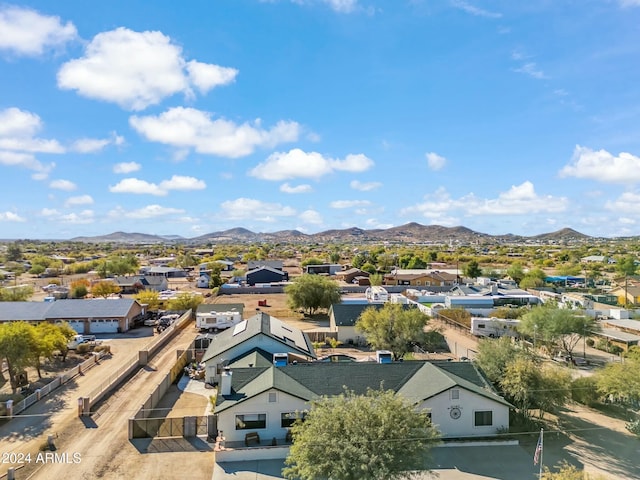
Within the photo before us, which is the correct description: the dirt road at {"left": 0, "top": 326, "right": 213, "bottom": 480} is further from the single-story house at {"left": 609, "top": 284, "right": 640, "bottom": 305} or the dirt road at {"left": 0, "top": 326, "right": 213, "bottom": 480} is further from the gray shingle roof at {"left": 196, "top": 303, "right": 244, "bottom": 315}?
the single-story house at {"left": 609, "top": 284, "right": 640, "bottom": 305}

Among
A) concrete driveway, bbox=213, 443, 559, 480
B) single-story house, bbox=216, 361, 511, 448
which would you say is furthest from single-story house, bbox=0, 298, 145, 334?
concrete driveway, bbox=213, 443, 559, 480

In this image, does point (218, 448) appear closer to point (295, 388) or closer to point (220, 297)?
point (295, 388)

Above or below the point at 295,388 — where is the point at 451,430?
below

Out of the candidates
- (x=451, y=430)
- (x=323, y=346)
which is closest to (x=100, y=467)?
(x=451, y=430)

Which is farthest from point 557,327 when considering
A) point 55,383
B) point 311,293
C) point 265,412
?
point 55,383

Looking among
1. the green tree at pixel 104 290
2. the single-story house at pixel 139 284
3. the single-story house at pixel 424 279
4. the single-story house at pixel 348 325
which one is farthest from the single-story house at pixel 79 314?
the single-story house at pixel 424 279

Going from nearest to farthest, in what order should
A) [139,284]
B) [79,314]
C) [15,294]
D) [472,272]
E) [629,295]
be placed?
[79,314] → [15,294] → [629,295] → [139,284] → [472,272]

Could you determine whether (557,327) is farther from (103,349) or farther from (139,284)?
(139,284)
